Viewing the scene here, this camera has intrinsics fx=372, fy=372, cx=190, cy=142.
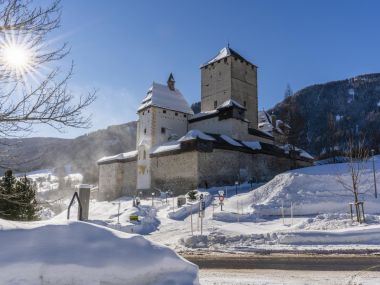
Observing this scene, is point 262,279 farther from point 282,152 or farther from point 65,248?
point 282,152

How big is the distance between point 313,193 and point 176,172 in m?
15.1

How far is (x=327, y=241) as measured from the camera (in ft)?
42.7

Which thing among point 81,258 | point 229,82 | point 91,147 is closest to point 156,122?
point 229,82

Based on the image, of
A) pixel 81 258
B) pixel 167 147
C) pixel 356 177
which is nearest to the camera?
pixel 81 258

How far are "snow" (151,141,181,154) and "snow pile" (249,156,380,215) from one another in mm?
11608

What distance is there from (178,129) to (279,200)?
21.0 meters

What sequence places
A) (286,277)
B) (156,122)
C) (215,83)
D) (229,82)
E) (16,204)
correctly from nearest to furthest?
(286,277), (16,204), (156,122), (229,82), (215,83)

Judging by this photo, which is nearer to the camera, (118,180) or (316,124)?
(118,180)

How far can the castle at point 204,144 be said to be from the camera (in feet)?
119

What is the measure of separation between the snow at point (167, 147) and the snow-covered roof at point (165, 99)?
5.29m

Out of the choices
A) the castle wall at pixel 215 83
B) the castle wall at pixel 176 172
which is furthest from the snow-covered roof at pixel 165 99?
the castle wall at pixel 176 172

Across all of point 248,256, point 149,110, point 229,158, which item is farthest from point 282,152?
point 248,256

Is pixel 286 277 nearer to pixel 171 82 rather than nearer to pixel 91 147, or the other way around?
pixel 171 82

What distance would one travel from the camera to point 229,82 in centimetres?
4581
